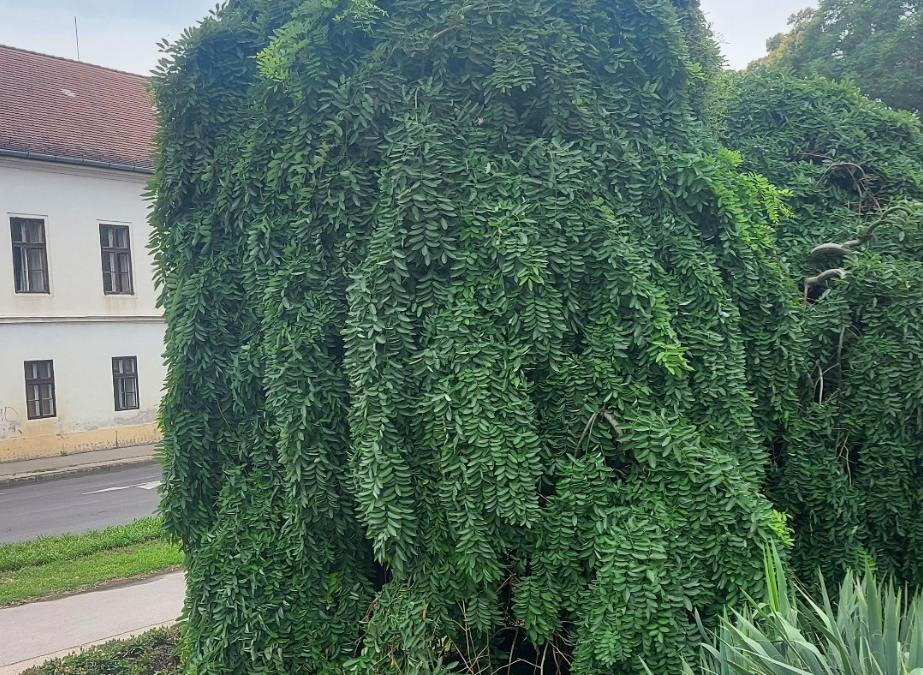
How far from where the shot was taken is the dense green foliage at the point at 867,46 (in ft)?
55.0

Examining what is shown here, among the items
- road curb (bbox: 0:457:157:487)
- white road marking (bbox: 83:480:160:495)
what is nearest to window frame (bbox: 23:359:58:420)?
road curb (bbox: 0:457:157:487)

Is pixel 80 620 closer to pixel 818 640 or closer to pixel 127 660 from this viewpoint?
pixel 127 660

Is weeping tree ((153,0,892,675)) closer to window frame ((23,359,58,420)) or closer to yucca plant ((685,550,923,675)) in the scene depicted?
yucca plant ((685,550,923,675))

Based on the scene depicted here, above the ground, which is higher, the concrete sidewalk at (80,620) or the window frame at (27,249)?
the window frame at (27,249)

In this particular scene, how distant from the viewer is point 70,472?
58.3 feet

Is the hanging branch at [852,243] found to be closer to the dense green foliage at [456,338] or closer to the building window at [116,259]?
the dense green foliage at [456,338]

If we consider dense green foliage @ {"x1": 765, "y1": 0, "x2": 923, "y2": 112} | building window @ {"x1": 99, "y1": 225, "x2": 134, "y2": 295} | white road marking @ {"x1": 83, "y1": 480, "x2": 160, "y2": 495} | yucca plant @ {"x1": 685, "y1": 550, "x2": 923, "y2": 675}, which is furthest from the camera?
building window @ {"x1": 99, "y1": 225, "x2": 134, "y2": 295}

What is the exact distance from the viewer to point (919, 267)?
4105 mm

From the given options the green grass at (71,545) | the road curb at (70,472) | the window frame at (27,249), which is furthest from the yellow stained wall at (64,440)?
the green grass at (71,545)

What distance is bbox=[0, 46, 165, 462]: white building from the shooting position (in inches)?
730

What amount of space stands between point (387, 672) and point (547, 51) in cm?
302

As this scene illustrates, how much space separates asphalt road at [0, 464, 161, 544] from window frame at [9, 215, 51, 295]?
4914 millimetres

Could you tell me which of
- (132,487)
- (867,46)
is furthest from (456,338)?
(867,46)

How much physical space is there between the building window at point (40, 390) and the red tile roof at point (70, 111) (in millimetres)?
5200
